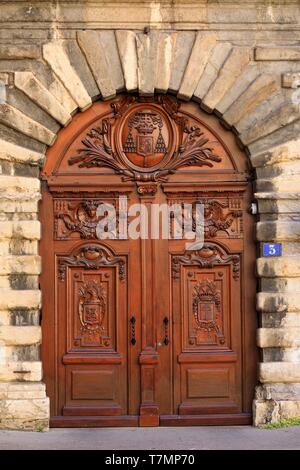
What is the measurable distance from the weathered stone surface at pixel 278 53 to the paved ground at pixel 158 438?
3894 mm

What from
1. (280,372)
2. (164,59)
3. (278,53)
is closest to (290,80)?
(278,53)

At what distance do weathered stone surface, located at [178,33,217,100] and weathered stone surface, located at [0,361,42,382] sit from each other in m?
3.26

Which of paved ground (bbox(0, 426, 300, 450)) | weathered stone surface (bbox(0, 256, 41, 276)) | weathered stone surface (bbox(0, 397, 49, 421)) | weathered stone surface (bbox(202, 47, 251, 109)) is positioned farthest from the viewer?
weathered stone surface (bbox(202, 47, 251, 109))

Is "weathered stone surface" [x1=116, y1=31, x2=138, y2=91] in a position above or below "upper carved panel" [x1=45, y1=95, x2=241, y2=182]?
above

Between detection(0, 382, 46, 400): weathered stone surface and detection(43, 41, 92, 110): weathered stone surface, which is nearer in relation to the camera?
detection(0, 382, 46, 400): weathered stone surface

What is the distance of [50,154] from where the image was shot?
917cm

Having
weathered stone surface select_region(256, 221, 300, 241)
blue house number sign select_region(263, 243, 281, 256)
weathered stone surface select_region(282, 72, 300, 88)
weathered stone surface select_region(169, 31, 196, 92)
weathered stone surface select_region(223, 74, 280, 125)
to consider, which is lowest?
blue house number sign select_region(263, 243, 281, 256)

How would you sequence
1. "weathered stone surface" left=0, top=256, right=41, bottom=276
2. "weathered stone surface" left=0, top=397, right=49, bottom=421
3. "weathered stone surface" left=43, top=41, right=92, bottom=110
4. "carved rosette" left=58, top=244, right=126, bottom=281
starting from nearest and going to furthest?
"weathered stone surface" left=0, top=397, right=49, bottom=421
"weathered stone surface" left=0, top=256, right=41, bottom=276
"weathered stone surface" left=43, top=41, right=92, bottom=110
"carved rosette" left=58, top=244, right=126, bottom=281

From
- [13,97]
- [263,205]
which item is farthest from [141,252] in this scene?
[13,97]

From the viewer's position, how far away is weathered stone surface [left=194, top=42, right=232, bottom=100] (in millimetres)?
9086

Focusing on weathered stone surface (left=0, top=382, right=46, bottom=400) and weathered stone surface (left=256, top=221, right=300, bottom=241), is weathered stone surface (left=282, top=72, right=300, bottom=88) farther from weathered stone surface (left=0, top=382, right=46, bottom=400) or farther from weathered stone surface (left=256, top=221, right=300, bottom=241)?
weathered stone surface (left=0, top=382, right=46, bottom=400)

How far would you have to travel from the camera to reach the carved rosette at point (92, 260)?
918 centimetres

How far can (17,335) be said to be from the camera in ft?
28.9

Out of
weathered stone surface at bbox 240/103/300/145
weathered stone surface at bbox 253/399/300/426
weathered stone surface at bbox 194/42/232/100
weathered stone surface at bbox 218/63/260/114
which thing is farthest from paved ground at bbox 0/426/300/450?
weathered stone surface at bbox 194/42/232/100
